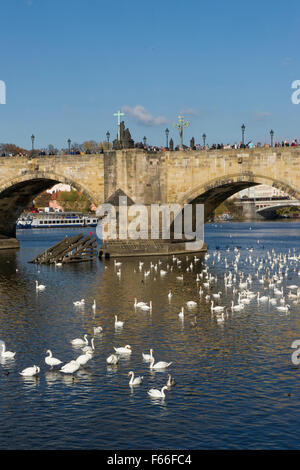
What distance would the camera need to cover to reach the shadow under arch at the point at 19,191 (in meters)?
65.4

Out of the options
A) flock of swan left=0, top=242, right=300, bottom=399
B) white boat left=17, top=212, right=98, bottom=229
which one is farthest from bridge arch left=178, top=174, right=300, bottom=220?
white boat left=17, top=212, right=98, bottom=229

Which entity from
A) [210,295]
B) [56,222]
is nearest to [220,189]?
[210,295]

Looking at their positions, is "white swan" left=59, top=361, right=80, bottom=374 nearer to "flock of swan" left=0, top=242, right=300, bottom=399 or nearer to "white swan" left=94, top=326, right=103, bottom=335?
Result: "flock of swan" left=0, top=242, right=300, bottom=399

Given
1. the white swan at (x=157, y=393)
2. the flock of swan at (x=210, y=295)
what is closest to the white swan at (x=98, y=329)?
the flock of swan at (x=210, y=295)

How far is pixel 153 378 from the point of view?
20.0 m

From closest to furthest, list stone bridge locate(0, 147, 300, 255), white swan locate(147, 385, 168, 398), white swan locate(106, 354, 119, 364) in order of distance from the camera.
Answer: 1. white swan locate(147, 385, 168, 398)
2. white swan locate(106, 354, 119, 364)
3. stone bridge locate(0, 147, 300, 255)

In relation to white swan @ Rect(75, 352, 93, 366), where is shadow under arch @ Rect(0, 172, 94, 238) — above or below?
above

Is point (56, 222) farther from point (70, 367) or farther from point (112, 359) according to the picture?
point (70, 367)

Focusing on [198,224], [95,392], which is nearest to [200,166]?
[198,224]

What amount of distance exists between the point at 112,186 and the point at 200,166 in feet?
28.9

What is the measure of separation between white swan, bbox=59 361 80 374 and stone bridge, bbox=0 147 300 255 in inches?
1392

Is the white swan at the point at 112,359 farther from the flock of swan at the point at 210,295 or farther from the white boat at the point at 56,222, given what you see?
the white boat at the point at 56,222

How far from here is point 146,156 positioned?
58562mm

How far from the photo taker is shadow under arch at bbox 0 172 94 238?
65438mm
